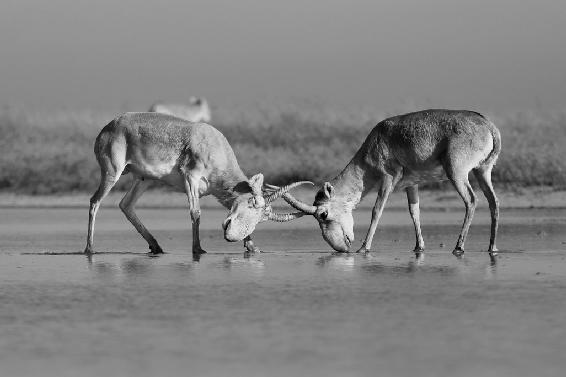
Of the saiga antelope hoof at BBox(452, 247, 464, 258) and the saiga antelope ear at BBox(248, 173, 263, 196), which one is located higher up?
the saiga antelope ear at BBox(248, 173, 263, 196)

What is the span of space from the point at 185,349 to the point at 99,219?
14.2 m

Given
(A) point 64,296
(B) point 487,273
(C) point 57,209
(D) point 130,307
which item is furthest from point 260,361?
(C) point 57,209

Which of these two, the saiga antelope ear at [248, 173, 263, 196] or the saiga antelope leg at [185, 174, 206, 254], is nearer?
the saiga antelope leg at [185, 174, 206, 254]

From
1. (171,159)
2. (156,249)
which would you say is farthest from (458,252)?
(171,159)

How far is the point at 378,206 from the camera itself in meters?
15.5

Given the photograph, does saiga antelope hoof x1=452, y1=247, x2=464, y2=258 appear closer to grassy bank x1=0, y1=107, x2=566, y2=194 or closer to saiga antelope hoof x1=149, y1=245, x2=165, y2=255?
saiga antelope hoof x1=149, y1=245, x2=165, y2=255

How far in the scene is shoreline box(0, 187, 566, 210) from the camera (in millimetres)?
23906

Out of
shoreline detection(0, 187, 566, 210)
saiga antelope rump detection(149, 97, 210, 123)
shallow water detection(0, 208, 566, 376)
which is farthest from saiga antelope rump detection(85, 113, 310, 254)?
saiga antelope rump detection(149, 97, 210, 123)

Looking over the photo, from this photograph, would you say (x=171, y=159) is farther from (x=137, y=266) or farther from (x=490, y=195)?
(x=490, y=195)

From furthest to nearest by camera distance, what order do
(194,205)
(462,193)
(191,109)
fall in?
(191,109), (194,205), (462,193)

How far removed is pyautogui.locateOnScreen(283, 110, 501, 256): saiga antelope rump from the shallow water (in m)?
0.45

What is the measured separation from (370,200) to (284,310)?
1511 centimetres

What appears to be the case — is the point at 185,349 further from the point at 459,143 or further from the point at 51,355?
the point at 459,143

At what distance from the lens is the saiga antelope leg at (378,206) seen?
50.2 ft
